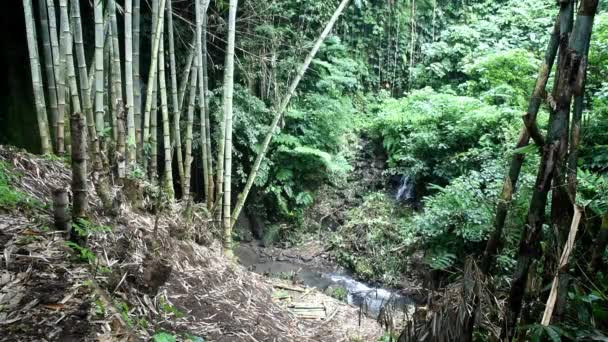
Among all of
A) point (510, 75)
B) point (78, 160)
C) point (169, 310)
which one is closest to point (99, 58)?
point (78, 160)

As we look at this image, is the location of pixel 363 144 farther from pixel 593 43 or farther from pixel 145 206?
pixel 145 206

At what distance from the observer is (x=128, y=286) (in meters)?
2.06

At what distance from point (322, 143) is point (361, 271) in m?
2.48

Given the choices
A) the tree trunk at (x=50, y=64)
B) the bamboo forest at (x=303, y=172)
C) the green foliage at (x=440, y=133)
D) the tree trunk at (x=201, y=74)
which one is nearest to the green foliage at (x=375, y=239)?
the bamboo forest at (x=303, y=172)

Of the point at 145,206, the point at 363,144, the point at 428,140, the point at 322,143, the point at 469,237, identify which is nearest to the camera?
the point at 145,206

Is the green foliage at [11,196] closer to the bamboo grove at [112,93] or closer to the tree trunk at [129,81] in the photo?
the bamboo grove at [112,93]

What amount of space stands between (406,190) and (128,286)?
6.45 m

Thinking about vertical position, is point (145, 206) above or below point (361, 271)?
above

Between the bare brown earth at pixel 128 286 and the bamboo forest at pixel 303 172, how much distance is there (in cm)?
1

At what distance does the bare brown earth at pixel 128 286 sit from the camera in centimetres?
152

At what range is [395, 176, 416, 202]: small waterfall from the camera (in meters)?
7.75

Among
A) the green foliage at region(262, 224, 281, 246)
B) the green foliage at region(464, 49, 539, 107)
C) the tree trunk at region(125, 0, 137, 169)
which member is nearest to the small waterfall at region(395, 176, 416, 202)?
the green foliage at region(464, 49, 539, 107)

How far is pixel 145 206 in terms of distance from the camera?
127 inches

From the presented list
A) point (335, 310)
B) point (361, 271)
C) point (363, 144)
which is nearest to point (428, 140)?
point (363, 144)
